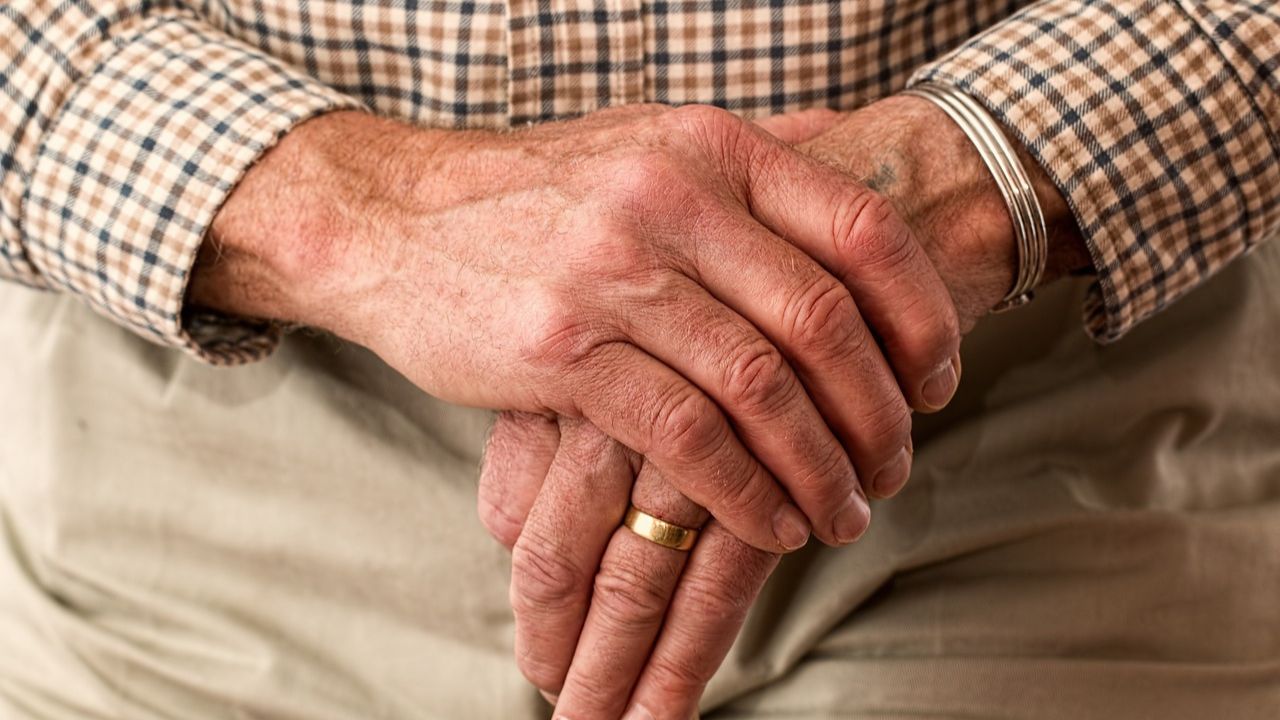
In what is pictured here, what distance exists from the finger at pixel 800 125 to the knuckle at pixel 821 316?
20 centimetres

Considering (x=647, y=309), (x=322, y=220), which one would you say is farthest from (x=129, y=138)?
(x=647, y=309)

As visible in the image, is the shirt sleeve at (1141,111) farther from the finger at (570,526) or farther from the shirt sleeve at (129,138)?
the shirt sleeve at (129,138)

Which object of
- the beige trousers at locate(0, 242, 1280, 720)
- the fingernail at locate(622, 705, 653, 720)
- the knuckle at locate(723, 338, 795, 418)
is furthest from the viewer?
the beige trousers at locate(0, 242, 1280, 720)

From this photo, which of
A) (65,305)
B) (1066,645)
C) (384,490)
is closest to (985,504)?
(1066,645)

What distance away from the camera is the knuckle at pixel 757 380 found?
2.63 feet

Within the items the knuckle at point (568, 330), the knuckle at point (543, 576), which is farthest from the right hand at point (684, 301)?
the knuckle at point (543, 576)

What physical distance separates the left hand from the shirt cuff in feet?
0.97

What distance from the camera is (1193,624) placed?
1023 mm

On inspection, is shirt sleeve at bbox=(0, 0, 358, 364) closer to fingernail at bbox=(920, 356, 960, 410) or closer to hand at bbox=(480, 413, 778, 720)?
hand at bbox=(480, 413, 778, 720)

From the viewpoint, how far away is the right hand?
82cm

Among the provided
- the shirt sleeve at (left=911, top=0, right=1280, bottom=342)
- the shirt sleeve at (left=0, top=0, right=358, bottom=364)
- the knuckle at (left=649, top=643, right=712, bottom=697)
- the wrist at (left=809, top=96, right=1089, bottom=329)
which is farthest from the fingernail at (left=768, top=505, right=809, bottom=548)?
the shirt sleeve at (left=0, top=0, right=358, bottom=364)

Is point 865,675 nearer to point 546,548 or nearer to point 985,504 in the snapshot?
point 985,504

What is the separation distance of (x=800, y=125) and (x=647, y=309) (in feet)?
0.84

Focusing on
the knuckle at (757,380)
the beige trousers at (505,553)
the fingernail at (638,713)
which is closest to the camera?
the knuckle at (757,380)
